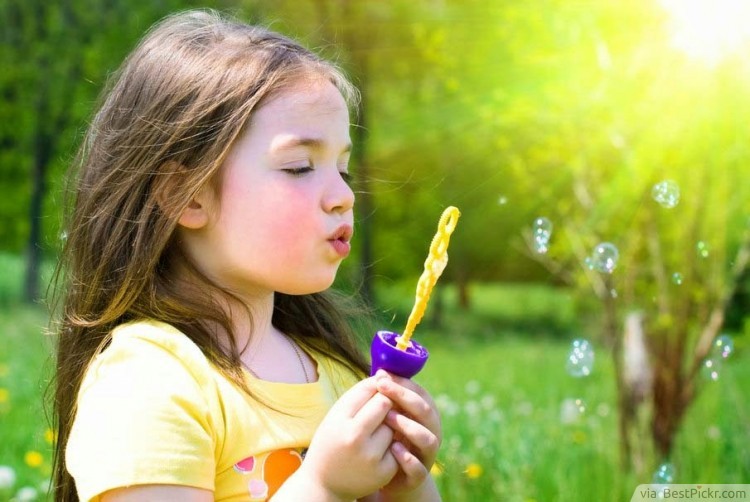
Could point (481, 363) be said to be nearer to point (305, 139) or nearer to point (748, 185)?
point (748, 185)

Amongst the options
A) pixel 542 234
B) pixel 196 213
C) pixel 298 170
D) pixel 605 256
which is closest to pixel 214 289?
pixel 196 213

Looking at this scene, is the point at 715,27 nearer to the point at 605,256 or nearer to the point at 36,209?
the point at 605,256

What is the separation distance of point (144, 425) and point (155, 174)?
0.39 meters

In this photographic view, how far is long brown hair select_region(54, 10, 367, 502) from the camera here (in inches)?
55.4

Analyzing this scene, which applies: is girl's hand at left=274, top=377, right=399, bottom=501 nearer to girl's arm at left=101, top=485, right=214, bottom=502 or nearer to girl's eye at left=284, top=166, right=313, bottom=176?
girl's arm at left=101, top=485, right=214, bottom=502

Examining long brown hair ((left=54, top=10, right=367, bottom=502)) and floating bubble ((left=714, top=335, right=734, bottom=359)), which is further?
floating bubble ((left=714, top=335, right=734, bottom=359))

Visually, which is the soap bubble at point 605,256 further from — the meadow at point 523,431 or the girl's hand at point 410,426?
the girl's hand at point 410,426

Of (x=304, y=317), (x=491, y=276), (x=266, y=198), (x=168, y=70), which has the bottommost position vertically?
(x=491, y=276)

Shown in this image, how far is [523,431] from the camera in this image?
3.64 m

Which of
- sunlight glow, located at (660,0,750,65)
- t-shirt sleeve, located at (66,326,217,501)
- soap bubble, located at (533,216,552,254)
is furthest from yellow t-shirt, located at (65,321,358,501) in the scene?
sunlight glow, located at (660,0,750,65)

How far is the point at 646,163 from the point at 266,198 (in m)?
2.41

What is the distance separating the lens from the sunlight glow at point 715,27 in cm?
317

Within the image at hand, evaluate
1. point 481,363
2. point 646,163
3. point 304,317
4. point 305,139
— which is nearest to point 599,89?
point 646,163

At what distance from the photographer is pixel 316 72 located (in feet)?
4.89
